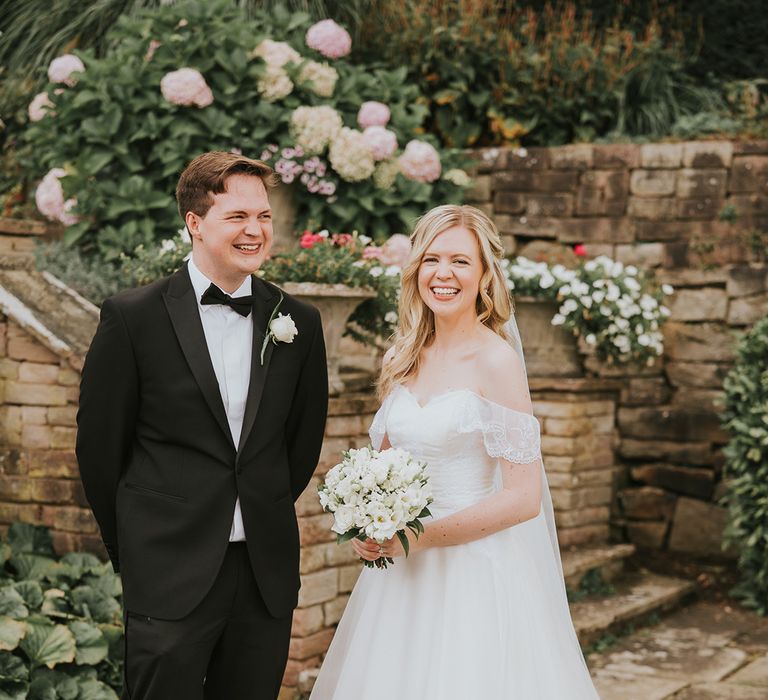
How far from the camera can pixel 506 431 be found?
296cm

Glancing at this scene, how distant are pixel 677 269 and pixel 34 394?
13.2 feet

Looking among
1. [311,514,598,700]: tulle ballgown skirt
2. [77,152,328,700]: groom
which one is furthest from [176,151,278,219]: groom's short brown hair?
[311,514,598,700]: tulle ballgown skirt

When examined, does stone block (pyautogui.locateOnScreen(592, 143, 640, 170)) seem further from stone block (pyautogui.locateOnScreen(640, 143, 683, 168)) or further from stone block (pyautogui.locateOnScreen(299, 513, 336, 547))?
stone block (pyautogui.locateOnScreen(299, 513, 336, 547))

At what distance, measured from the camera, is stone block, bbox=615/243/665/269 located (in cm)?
699

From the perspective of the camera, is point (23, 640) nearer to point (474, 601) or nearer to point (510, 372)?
point (474, 601)

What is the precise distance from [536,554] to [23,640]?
193 centimetres

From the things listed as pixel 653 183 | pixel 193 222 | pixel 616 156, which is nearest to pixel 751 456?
pixel 653 183

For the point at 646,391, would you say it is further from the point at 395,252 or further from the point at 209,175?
the point at 209,175

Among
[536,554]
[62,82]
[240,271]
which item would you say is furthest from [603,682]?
[62,82]

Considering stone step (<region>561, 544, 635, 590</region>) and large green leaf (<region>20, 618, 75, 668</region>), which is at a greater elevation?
large green leaf (<region>20, 618, 75, 668</region>)

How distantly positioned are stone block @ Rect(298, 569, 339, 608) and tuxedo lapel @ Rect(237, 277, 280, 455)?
1.92m

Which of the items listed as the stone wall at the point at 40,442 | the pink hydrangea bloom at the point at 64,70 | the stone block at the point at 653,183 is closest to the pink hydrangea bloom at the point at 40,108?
the pink hydrangea bloom at the point at 64,70

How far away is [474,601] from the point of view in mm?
3035

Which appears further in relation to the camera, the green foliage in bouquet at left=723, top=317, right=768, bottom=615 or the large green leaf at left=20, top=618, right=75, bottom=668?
the green foliage in bouquet at left=723, top=317, right=768, bottom=615
